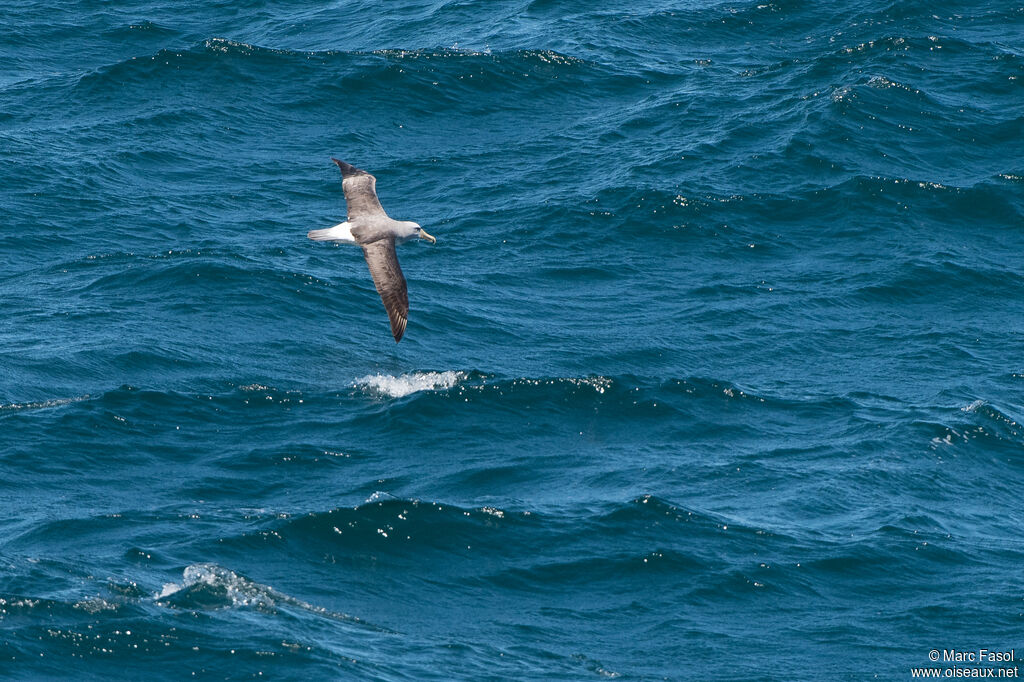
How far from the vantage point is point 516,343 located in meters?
36.9

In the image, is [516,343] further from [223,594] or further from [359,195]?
[223,594]

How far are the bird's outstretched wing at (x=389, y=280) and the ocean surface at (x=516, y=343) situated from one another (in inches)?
179

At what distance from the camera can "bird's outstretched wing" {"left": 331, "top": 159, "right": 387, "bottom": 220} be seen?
1195 inches

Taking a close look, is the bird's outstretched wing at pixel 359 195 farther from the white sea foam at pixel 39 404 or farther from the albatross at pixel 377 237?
the white sea foam at pixel 39 404

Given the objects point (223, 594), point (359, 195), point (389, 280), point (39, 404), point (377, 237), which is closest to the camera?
point (223, 594)

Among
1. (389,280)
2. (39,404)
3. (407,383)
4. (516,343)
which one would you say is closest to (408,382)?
(407,383)

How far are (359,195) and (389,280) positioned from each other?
2889 mm

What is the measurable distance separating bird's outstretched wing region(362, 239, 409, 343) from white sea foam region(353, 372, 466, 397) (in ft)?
20.4

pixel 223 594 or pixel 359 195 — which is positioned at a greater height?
pixel 359 195

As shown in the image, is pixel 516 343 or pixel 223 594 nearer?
pixel 223 594

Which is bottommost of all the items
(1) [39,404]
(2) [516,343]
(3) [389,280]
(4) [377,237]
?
(2) [516,343]

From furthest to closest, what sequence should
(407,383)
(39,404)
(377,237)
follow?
(407,383), (39,404), (377,237)

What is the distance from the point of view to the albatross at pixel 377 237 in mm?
28094

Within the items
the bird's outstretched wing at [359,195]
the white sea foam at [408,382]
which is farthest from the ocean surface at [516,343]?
the bird's outstretched wing at [359,195]
